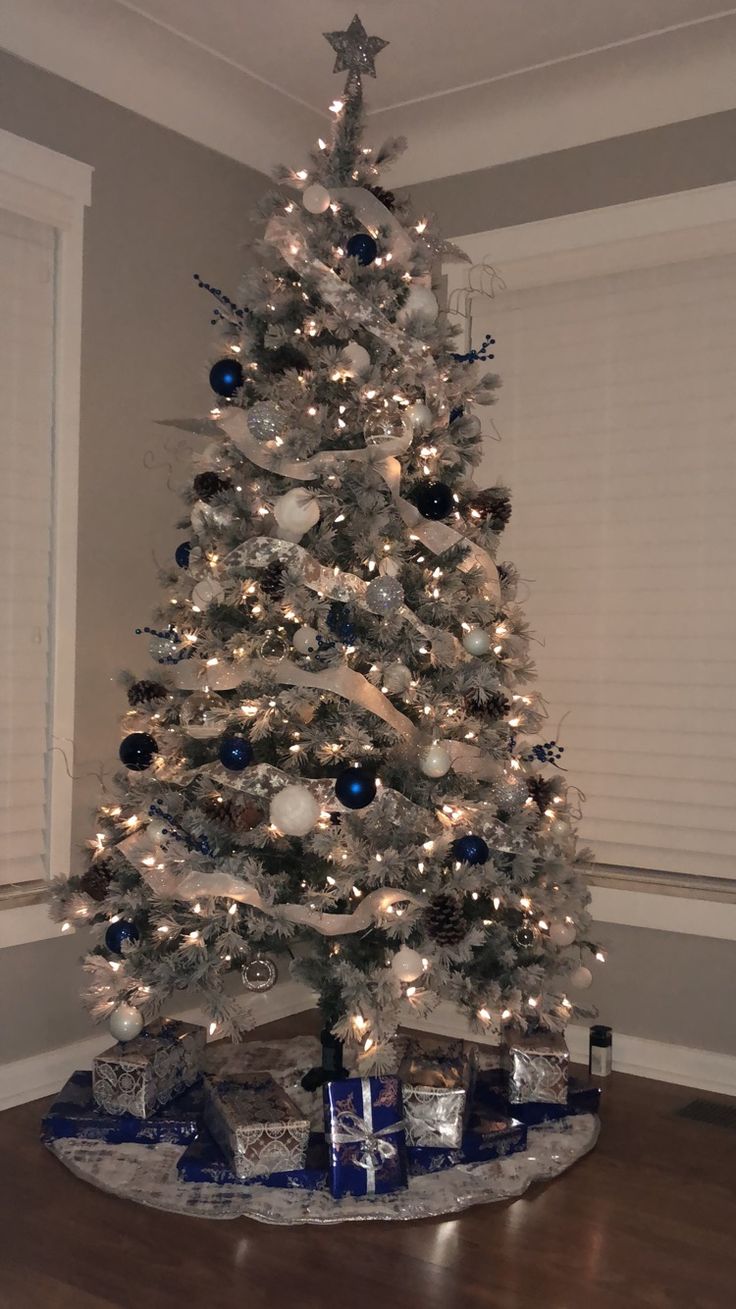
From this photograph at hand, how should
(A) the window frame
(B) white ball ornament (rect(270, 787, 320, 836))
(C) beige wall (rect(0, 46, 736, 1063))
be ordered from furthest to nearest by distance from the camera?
(A) the window frame, (C) beige wall (rect(0, 46, 736, 1063)), (B) white ball ornament (rect(270, 787, 320, 836))

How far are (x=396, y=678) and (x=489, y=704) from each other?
0.25 metres

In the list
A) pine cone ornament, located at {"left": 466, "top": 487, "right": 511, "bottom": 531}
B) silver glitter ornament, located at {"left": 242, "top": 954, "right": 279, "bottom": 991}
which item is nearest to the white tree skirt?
silver glitter ornament, located at {"left": 242, "top": 954, "right": 279, "bottom": 991}

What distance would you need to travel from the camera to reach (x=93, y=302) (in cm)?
328

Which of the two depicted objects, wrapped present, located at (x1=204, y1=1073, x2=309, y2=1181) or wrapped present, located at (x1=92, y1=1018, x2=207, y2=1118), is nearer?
wrapped present, located at (x1=204, y1=1073, x2=309, y2=1181)

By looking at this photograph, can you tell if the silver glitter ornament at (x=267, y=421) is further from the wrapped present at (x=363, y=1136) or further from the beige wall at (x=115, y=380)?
the wrapped present at (x=363, y=1136)

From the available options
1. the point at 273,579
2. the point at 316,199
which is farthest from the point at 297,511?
the point at 316,199

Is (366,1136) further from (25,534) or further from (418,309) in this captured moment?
(418,309)

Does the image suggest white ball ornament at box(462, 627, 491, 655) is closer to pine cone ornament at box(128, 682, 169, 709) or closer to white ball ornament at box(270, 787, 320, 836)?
white ball ornament at box(270, 787, 320, 836)

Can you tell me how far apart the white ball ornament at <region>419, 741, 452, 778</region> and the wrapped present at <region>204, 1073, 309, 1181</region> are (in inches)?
32.4

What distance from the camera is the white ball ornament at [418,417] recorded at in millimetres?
2678

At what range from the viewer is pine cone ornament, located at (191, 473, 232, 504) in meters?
2.73

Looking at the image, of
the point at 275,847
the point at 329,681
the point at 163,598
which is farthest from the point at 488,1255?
the point at 163,598

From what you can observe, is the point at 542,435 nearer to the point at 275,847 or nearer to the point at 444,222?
the point at 444,222

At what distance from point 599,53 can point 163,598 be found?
6.49 ft
